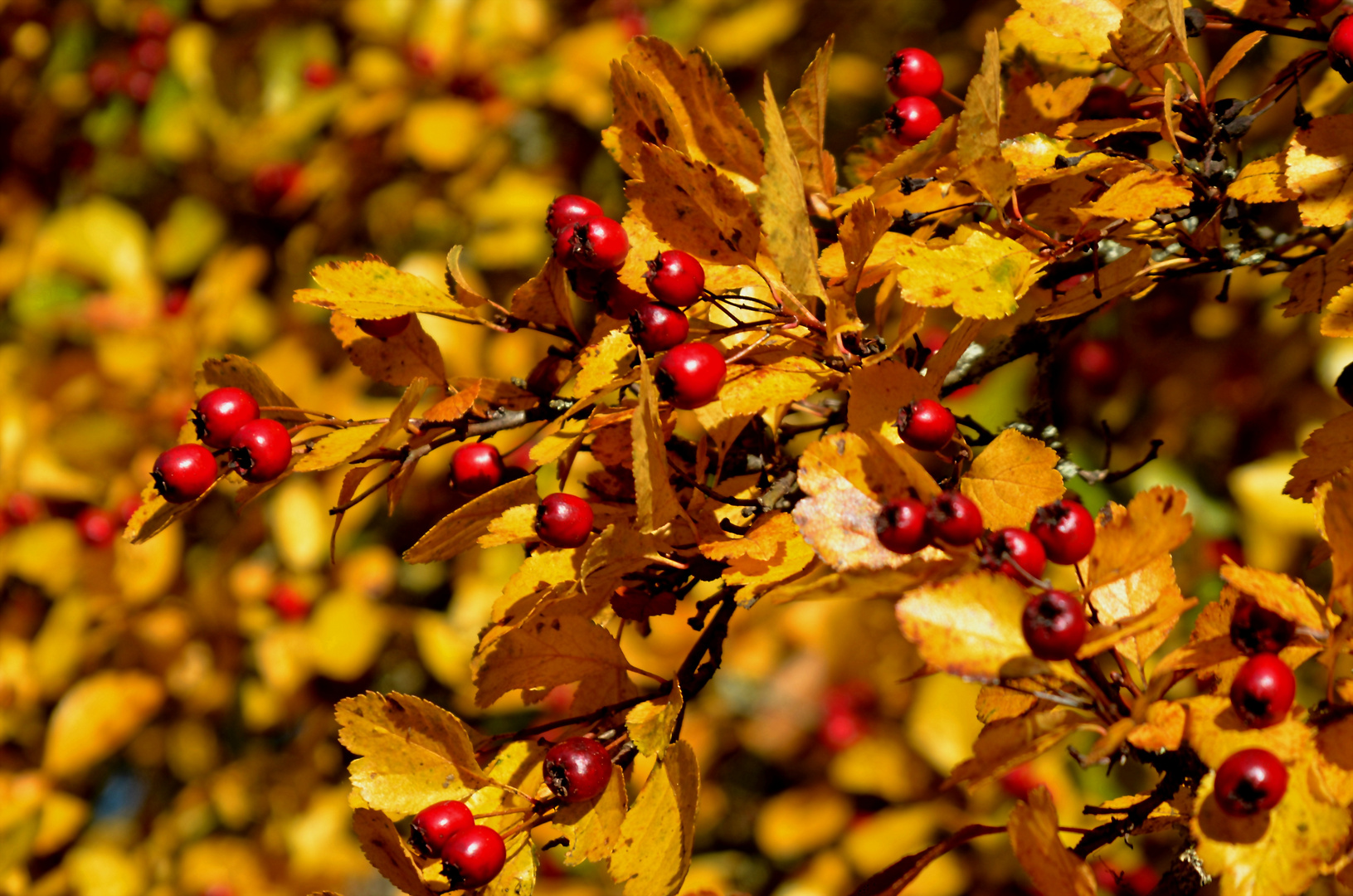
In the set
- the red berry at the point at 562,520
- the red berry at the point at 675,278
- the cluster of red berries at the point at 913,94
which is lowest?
the red berry at the point at 562,520

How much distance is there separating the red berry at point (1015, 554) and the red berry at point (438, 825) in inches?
13.7

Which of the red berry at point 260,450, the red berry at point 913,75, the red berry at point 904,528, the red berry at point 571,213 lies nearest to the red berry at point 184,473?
the red berry at point 260,450

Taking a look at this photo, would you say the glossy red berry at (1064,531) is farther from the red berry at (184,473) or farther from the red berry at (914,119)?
the red berry at (184,473)

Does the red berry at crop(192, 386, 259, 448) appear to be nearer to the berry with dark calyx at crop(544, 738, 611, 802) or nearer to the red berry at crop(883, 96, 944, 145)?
the berry with dark calyx at crop(544, 738, 611, 802)

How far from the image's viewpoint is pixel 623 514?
0.75 meters

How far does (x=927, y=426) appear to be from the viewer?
63cm

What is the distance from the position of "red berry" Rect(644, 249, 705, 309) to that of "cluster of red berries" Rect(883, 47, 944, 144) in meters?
0.24

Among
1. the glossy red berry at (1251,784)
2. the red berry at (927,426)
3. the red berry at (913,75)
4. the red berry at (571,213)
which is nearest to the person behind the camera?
the glossy red berry at (1251,784)

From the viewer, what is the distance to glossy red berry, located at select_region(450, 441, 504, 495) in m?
0.83

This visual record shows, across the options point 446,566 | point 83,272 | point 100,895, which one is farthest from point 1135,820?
point 83,272

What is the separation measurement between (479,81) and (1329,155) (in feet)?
5.43

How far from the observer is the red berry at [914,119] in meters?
0.81

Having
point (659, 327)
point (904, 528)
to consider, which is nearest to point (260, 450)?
point (659, 327)

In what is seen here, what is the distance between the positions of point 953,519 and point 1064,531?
76mm
